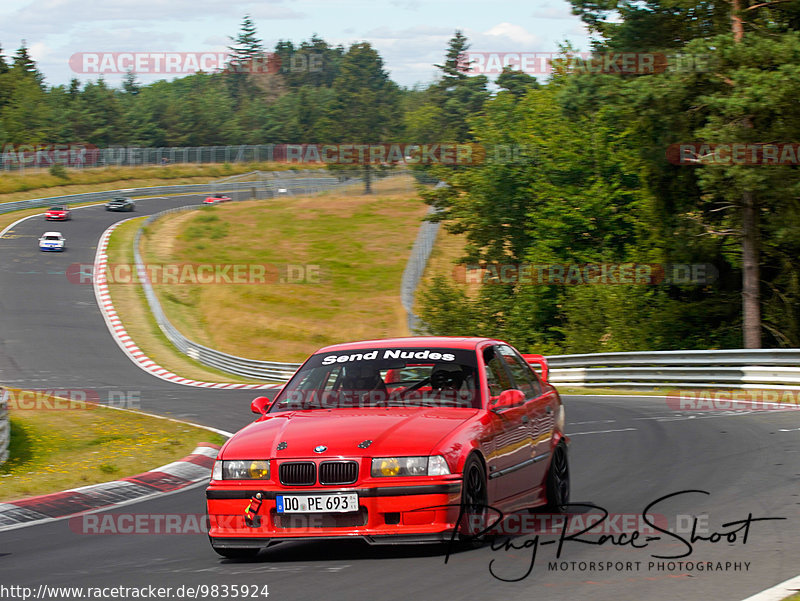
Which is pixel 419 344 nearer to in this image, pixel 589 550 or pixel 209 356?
pixel 589 550

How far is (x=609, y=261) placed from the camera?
125 feet

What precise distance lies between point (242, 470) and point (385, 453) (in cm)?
93

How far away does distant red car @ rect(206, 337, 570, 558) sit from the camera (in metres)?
6.25

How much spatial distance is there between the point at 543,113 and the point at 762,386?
83.9ft

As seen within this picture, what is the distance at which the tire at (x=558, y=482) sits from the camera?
26.5 ft

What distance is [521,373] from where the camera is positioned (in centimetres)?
837

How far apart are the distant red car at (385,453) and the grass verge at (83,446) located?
5.20m

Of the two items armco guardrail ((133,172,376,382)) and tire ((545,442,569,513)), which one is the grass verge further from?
armco guardrail ((133,172,376,382))

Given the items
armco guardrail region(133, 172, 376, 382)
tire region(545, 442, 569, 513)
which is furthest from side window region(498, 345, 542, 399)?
armco guardrail region(133, 172, 376, 382)

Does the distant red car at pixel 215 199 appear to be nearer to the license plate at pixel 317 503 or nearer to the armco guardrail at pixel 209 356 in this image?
the armco guardrail at pixel 209 356

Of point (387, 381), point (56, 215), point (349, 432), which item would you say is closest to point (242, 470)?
point (349, 432)

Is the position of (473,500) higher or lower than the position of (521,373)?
lower

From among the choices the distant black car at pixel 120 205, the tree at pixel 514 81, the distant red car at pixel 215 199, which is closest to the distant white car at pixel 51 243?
the distant black car at pixel 120 205

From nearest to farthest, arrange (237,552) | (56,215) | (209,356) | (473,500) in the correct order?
(473,500)
(237,552)
(209,356)
(56,215)
